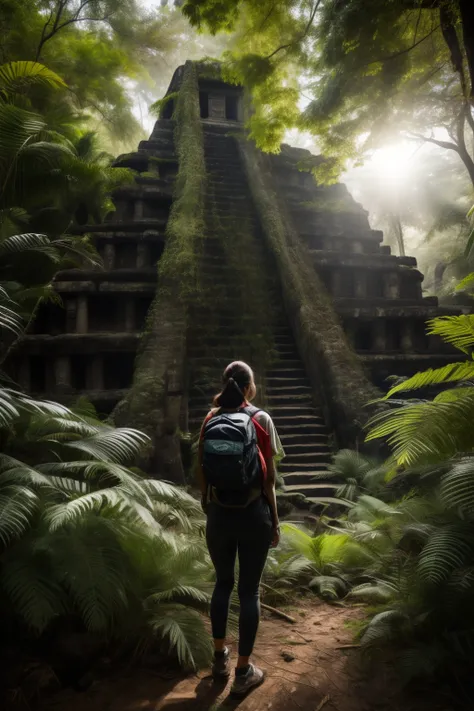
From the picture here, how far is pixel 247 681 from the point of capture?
289cm

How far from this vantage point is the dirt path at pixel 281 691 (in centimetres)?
274

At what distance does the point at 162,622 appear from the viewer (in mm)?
3150

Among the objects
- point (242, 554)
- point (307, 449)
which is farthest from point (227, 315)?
point (242, 554)

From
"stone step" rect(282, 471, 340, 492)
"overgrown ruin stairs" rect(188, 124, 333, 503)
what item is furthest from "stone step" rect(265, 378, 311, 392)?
"stone step" rect(282, 471, 340, 492)

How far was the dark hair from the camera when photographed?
3.11 m

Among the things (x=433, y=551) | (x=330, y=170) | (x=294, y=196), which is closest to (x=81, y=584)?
(x=433, y=551)

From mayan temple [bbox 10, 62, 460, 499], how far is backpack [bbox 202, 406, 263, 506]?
3.79 meters

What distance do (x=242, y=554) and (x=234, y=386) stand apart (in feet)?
3.21

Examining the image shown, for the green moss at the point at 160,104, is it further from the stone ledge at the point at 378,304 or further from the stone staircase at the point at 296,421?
the stone staircase at the point at 296,421

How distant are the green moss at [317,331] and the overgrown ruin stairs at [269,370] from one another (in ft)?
0.98

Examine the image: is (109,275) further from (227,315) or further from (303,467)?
(303,467)

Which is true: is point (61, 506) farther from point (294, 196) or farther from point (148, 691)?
point (294, 196)

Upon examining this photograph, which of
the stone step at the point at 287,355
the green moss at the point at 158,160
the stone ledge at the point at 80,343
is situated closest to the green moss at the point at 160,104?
the green moss at the point at 158,160

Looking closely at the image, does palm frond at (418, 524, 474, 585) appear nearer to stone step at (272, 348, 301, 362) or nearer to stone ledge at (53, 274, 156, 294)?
stone step at (272, 348, 301, 362)
